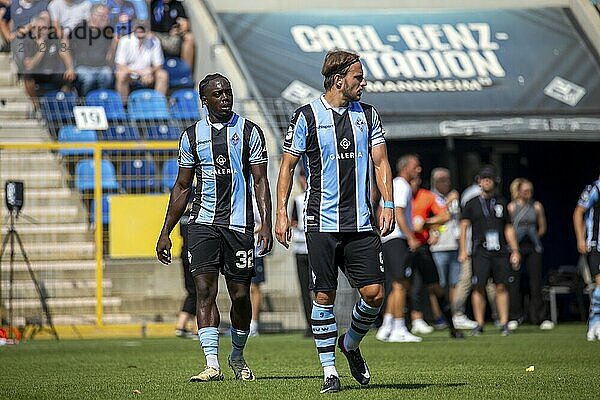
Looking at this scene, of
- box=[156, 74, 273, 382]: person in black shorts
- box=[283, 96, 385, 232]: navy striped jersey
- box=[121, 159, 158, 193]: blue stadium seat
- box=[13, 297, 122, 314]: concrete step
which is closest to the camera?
box=[283, 96, 385, 232]: navy striped jersey

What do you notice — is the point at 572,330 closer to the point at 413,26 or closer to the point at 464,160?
the point at 464,160

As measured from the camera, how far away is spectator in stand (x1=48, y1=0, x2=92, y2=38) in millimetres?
21734

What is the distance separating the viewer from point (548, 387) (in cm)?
862

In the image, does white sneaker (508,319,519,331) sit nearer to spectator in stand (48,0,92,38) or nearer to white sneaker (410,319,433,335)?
white sneaker (410,319,433,335)

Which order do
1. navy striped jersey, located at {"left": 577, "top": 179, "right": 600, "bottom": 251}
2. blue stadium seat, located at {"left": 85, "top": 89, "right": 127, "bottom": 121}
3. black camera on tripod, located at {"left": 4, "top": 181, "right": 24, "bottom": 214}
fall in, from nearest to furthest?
1. navy striped jersey, located at {"left": 577, "top": 179, "right": 600, "bottom": 251}
2. black camera on tripod, located at {"left": 4, "top": 181, "right": 24, "bottom": 214}
3. blue stadium seat, located at {"left": 85, "top": 89, "right": 127, "bottom": 121}

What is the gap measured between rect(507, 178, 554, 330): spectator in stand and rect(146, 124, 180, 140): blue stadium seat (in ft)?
17.2

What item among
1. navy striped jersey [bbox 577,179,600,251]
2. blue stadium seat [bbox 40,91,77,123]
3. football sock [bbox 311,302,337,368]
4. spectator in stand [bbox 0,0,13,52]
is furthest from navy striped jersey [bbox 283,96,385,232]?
spectator in stand [bbox 0,0,13,52]

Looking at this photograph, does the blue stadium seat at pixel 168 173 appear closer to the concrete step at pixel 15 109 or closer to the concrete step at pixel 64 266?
the concrete step at pixel 64 266

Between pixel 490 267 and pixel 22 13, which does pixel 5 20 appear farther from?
pixel 490 267

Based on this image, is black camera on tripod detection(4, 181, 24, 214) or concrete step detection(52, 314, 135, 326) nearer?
black camera on tripod detection(4, 181, 24, 214)

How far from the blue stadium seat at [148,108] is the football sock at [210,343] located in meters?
11.2

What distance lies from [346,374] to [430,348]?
3882mm

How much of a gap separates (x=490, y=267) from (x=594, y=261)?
2509 mm

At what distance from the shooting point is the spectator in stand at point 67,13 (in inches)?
856
